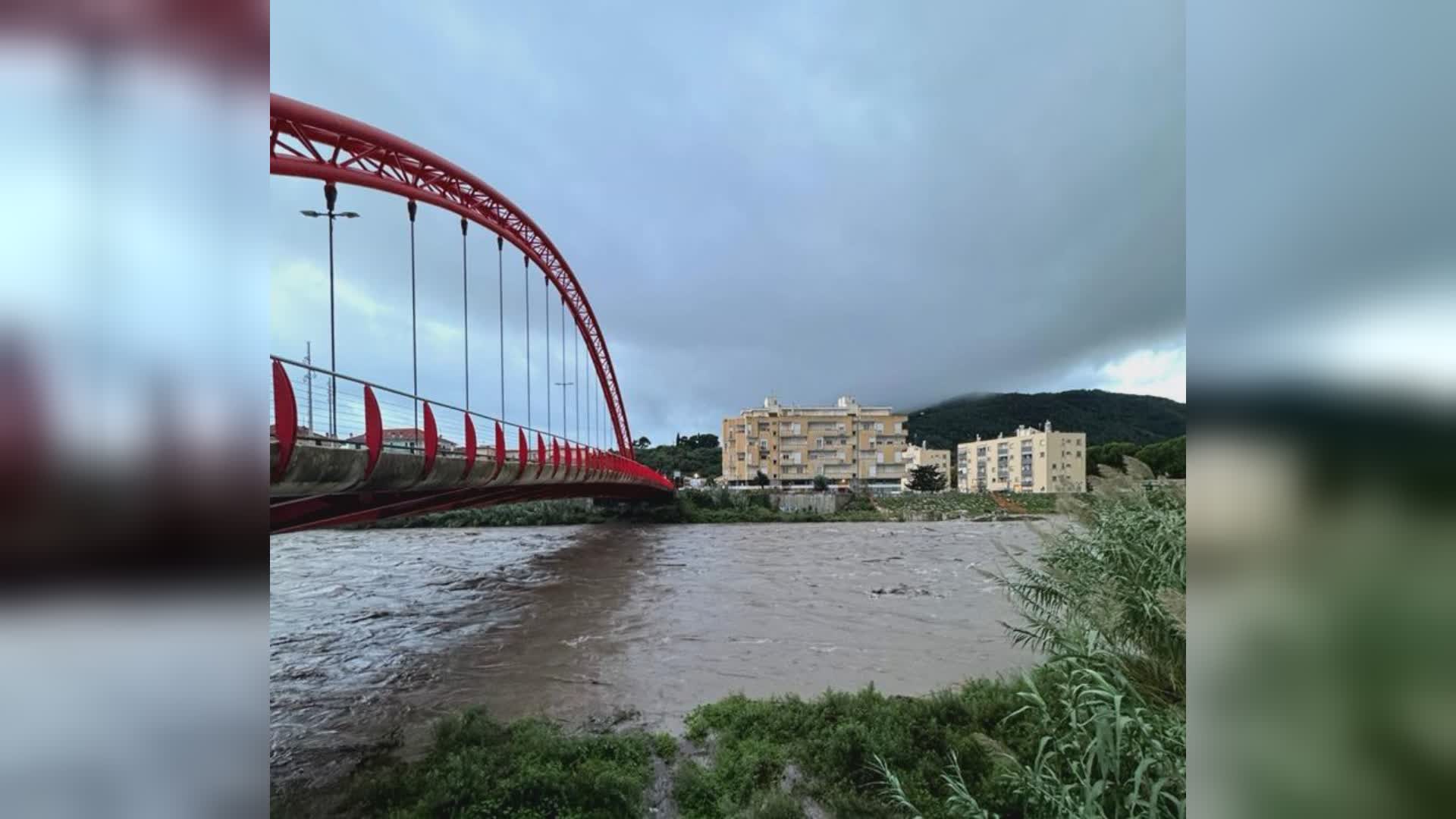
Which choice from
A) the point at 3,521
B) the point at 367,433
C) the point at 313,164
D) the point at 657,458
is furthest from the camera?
the point at 657,458

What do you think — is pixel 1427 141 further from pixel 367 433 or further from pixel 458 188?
pixel 458 188

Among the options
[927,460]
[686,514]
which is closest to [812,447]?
[927,460]

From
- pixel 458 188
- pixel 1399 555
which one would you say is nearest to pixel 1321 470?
pixel 1399 555

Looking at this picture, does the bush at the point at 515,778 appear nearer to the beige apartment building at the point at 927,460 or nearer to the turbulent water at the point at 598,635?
the turbulent water at the point at 598,635

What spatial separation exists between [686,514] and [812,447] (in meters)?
24.8

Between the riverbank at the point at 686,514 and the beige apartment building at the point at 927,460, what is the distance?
19.5 m

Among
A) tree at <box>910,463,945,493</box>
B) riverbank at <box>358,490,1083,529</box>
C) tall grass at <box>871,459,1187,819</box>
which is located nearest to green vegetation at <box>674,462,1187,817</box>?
tall grass at <box>871,459,1187,819</box>

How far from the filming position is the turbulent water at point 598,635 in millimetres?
5562

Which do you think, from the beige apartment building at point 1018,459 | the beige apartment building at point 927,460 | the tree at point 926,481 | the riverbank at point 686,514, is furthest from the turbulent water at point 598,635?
the beige apartment building at point 927,460

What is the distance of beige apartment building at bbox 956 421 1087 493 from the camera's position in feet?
144

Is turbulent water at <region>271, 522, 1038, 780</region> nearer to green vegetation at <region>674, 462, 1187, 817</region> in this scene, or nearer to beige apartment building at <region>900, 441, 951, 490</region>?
green vegetation at <region>674, 462, 1187, 817</region>

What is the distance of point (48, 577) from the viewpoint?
480 mm

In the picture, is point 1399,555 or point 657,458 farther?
point 657,458

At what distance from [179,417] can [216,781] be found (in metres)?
0.40
